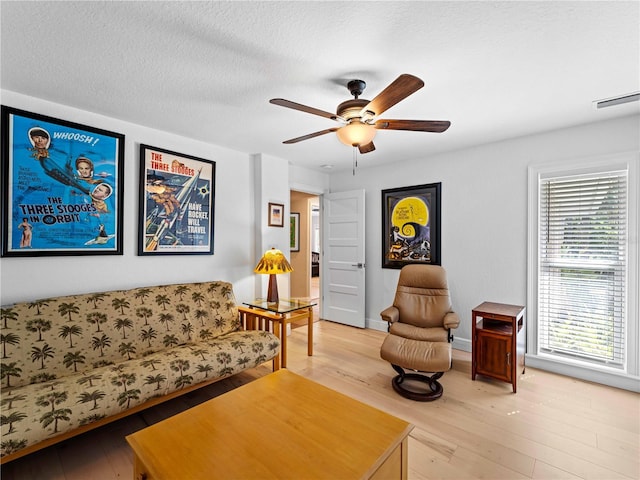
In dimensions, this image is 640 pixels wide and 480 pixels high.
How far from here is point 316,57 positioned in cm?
184

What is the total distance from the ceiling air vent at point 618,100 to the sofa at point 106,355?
338cm

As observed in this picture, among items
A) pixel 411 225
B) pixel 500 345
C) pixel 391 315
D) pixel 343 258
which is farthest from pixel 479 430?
pixel 343 258

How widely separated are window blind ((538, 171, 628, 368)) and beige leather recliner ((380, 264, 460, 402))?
1042mm

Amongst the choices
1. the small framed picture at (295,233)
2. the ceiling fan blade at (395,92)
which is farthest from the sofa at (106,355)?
the small framed picture at (295,233)

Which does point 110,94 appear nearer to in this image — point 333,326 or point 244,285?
point 244,285

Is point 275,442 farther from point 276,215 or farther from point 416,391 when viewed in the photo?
point 276,215

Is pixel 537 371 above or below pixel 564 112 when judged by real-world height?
below

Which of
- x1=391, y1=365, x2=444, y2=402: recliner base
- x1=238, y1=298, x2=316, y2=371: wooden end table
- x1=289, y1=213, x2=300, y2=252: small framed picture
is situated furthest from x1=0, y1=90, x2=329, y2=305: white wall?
x1=391, y1=365, x2=444, y2=402: recliner base

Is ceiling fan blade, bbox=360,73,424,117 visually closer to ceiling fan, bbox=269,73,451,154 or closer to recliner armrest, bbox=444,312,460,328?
ceiling fan, bbox=269,73,451,154

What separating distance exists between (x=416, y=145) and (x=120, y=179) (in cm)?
306

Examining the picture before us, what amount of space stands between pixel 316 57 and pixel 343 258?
3.24 metres

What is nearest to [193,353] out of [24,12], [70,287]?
[70,287]

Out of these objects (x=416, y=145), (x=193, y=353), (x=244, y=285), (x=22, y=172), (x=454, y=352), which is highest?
(x=416, y=145)

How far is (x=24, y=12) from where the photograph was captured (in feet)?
4.90
